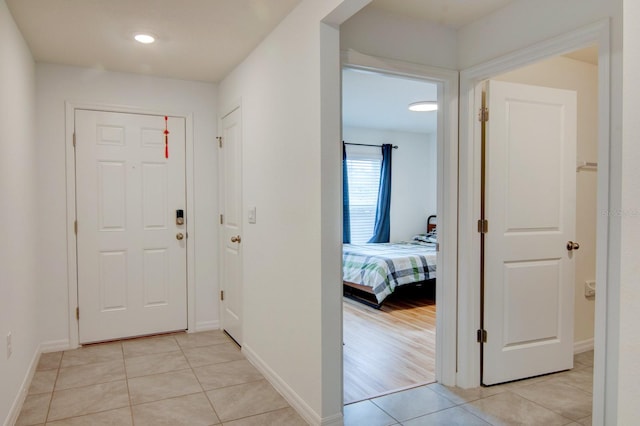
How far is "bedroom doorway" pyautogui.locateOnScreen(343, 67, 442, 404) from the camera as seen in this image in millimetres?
3137

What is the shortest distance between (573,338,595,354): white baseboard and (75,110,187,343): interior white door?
3.31 metres

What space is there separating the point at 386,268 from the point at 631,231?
385 centimetres

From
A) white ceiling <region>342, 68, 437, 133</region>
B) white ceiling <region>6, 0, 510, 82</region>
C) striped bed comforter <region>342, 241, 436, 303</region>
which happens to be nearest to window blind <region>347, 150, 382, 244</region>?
white ceiling <region>342, 68, 437, 133</region>

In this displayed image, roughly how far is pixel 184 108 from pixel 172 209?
929mm

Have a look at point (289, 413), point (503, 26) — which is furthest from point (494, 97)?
point (289, 413)

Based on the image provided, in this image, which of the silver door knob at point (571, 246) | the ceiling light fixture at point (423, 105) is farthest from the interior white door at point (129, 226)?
the silver door knob at point (571, 246)

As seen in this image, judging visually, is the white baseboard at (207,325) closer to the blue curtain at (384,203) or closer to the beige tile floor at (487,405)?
the beige tile floor at (487,405)

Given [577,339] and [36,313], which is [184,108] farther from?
[577,339]

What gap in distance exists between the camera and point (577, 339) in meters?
3.32

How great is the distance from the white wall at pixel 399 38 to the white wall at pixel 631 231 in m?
1.59

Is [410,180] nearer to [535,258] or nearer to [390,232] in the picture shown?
[390,232]

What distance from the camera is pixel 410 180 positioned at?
7.55m

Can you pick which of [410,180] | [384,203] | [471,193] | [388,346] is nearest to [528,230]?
[471,193]

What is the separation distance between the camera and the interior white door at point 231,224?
11.4 ft
